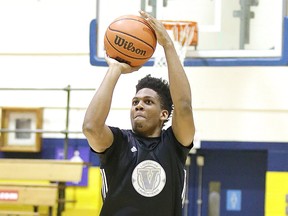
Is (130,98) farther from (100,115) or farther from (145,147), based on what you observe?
(100,115)

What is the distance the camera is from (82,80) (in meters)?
6.62

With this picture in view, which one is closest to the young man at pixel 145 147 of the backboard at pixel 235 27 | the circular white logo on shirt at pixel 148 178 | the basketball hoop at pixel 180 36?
the circular white logo on shirt at pixel 148 178

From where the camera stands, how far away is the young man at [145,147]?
113 inches

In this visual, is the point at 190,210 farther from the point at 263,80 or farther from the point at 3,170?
the point at 3,170

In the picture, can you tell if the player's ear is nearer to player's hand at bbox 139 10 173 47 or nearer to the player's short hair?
the player's short hair

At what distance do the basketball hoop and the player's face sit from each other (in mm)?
2952

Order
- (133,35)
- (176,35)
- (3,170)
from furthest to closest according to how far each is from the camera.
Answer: (3,170) < (176,35) < (133,35)

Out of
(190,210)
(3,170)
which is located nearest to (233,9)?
(190,210)

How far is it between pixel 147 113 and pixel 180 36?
3133 millimetres

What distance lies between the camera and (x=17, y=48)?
22.4 ft

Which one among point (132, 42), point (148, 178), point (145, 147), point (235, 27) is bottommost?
point (148, 178)

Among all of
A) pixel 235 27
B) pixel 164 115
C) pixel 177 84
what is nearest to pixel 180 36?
pixel 235 27

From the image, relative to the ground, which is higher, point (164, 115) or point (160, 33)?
point (160, 33)

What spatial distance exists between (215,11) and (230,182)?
5.50 feet
